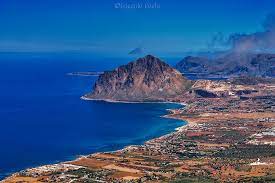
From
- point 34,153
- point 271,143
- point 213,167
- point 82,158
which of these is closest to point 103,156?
point 82,158

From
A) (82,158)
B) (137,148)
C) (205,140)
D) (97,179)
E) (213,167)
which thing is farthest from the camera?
(205,140)

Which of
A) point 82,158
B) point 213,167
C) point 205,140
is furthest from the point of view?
point 205,140

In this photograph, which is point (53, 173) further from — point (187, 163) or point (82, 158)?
point (187, 163)

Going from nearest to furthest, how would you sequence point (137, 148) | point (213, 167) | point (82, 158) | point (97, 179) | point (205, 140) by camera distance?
point (97, 179)
point (213, 167)
point (82, 158)
point (137, 148)
point (205, 140)

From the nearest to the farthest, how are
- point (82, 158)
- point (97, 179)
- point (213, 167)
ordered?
point (97, 179) → point (213, 167) → point (82, 158)

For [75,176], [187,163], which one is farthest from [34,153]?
[187,163]

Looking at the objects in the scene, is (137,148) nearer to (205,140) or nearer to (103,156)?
(103,156)

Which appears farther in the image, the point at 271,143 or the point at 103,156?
the point at 271,143

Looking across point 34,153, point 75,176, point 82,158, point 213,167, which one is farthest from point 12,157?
point 213,167

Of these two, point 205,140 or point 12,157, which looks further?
point 205,140
